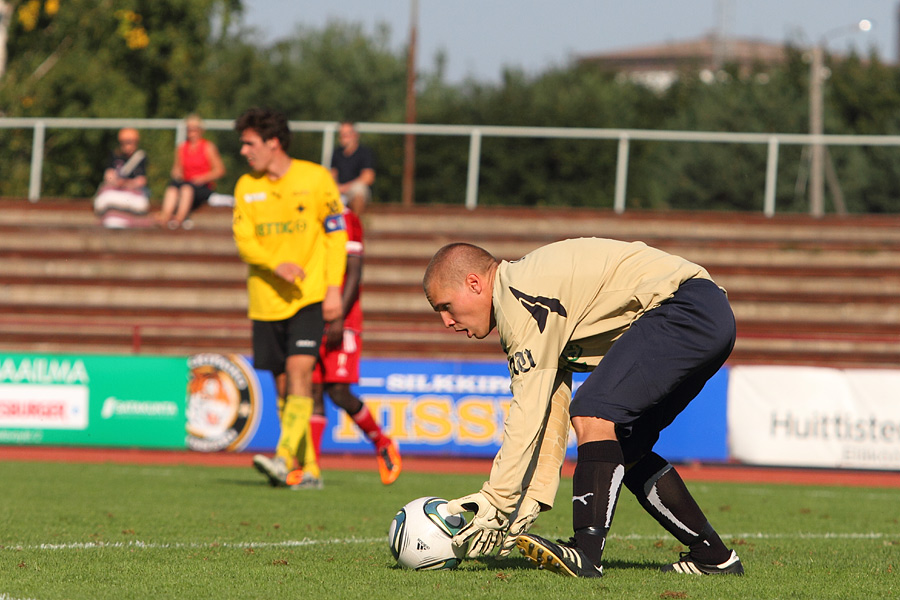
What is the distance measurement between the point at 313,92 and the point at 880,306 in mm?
51814

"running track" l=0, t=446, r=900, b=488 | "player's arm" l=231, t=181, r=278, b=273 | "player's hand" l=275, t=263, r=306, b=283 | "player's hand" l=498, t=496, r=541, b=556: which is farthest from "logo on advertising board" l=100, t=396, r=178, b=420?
"player's hand" l=498, t=496, r=541, b=556

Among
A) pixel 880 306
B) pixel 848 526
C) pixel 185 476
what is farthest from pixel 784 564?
pixel 880 306

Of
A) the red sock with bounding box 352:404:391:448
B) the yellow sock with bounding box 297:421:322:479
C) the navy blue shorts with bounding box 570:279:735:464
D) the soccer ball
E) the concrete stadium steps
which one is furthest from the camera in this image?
the concrete stadium steps

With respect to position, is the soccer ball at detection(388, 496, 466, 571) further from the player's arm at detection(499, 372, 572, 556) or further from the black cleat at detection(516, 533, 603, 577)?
the black cleat at detection(516, 533, 603, 577)

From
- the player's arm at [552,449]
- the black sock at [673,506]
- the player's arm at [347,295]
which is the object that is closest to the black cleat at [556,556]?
the player's arm at [552,449]

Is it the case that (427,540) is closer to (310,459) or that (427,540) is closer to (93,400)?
(310,459)

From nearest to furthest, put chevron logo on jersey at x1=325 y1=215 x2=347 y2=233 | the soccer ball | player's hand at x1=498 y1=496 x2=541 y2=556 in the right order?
1. player's hand at x1=498 y1=496 x2=541 y2=556
2. the soccer ball
3. chevron logo on jersey at x1=325 y1=215 x2=347 y2=233

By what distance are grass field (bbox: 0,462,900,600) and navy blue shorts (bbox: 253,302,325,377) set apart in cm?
98

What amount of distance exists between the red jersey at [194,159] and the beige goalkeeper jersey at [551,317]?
14300 millimetres

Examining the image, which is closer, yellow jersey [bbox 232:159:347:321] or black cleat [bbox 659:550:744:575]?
black cleat [bbox 659:550:744:575]

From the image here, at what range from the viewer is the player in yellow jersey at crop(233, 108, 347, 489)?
853 centimetres

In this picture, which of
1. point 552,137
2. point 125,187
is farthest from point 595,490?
point 552,137

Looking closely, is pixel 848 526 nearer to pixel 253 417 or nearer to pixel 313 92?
pixel 253 417

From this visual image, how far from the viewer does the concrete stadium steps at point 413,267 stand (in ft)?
57.1
